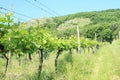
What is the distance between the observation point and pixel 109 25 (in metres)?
76.1

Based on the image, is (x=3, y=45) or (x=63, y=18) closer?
(x=3, y=45)

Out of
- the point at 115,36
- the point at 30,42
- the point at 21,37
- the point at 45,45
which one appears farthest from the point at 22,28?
the point at 115,36

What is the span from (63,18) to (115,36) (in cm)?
6383

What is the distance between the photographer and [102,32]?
7306cm

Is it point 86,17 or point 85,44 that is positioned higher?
point 86,17

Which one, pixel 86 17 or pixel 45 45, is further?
pixel 86 17

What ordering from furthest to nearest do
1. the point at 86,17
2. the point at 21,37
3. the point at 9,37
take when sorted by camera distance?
1. the point at 86,17
2. the point at 21,37
3. the point at 9,37

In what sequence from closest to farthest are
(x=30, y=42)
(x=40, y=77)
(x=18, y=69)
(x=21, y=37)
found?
(x=21, y=37) < (x=30, y=42) < (x=40, y=77) < (x=18, y=69)

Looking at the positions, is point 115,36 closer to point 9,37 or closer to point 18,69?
point 18,69

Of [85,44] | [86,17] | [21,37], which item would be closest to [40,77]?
[21,37]

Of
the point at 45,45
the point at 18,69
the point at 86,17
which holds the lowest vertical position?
the point at 18,69

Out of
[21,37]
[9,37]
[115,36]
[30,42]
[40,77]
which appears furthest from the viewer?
[115,36]

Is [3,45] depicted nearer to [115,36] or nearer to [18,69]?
[18,69]

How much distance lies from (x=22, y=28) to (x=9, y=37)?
0.66 m
